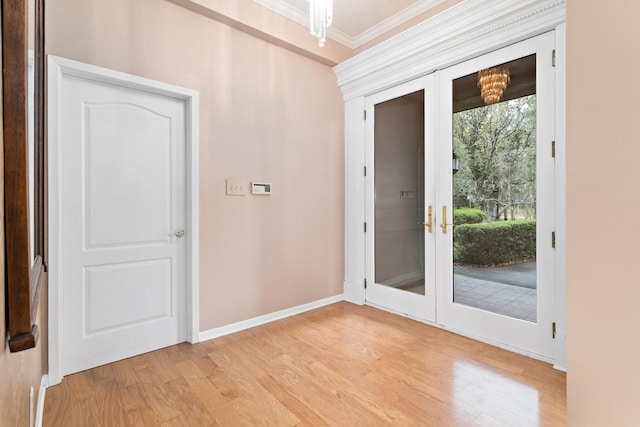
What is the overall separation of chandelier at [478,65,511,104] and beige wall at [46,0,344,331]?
161 centimetres

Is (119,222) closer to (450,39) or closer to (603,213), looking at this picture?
(603,213)

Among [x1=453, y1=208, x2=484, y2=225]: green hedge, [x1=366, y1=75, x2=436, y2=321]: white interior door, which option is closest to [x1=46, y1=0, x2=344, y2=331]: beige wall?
[x1=366, y1=75, x2=436, y2=321]: white interior door

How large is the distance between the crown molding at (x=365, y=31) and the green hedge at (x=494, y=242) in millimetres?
2235

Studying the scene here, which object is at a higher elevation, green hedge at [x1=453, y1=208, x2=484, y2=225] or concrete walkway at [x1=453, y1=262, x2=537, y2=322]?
green hedge at [x1=453, y1=208, x2=484, y2=225]

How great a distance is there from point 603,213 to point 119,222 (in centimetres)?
275

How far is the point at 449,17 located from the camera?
2.66 meters

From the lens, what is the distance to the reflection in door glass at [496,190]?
2.42m

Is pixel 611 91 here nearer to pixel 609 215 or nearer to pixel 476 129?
pixel 609 215

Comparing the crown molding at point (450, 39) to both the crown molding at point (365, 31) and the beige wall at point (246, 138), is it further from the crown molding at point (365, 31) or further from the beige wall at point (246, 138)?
the beige wall at point (246, 138)

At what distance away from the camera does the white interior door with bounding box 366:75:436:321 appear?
3.02 m

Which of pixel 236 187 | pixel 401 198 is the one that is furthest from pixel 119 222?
pixel 401 198

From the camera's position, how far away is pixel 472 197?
2.74 m

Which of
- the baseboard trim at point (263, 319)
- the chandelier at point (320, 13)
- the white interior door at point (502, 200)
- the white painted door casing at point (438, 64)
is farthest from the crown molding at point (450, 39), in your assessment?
the baseboard trim at point (263, 319)

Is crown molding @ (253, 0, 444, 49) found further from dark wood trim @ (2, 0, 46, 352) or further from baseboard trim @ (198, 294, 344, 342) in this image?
baseboard trim @ (198, 294, 344, 342)
